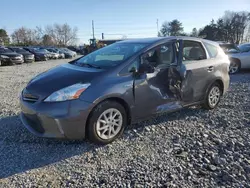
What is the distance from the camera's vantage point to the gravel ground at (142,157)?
8.68ft

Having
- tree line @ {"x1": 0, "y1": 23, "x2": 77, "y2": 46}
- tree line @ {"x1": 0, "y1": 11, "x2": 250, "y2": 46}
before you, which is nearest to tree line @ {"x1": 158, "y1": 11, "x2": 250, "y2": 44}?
tree line @ {"x1": 0, "y1": 11, "x2": 250, "y2": 46}

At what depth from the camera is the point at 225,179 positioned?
2.67 meters

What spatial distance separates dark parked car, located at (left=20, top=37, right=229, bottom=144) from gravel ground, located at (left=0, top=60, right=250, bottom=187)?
0.91 feet

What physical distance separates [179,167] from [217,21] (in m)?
69.6

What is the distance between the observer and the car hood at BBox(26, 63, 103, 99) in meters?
3.28

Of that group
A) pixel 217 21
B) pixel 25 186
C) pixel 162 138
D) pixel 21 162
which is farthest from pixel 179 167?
pixel 217 21

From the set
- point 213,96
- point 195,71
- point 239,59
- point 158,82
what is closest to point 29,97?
point 158,82

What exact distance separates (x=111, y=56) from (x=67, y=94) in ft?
4.01

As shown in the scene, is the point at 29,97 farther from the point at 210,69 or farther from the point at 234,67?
the point at 234,67

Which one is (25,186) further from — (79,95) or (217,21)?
(217,21)

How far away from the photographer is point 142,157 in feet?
10.3

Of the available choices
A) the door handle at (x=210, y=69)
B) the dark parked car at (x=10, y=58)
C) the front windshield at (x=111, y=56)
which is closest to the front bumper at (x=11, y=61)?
the dark parked car at (x=10, y=58)

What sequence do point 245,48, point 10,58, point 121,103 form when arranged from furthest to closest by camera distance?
point 10,58, point 245,48, point 121,103

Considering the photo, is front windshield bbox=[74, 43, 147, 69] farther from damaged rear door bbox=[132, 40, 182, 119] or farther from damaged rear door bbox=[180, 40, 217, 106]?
damaged rear door bbox=[180, 40, 217, 106]
